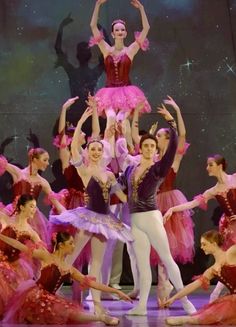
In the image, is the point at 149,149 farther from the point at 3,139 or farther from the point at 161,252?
the point at 3,139

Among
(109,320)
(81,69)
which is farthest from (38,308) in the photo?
(81,69)

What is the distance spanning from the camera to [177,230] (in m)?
6.27

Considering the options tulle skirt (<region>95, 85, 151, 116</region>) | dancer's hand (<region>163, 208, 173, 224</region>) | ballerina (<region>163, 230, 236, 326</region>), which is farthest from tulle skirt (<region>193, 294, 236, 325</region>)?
tulle skirt (<region>95, 85, 151, 116</region>)

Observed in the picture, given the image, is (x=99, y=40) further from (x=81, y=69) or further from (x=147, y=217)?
(x=147, y=217)

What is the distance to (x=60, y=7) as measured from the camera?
24.6ft

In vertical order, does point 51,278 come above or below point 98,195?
below

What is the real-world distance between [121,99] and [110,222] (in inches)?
67.2

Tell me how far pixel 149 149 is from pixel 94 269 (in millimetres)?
910

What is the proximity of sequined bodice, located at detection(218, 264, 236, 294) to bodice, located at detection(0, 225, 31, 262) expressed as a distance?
1.40 m

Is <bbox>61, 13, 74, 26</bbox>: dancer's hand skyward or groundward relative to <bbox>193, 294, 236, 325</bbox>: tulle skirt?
skyward

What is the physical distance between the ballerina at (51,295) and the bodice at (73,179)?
1727 millimetres

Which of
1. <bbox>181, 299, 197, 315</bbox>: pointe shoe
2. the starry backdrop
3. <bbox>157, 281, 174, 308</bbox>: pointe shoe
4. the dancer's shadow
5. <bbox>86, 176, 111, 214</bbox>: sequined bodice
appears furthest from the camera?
the dancer's shadow

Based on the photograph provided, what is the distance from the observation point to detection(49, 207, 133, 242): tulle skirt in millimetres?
5160

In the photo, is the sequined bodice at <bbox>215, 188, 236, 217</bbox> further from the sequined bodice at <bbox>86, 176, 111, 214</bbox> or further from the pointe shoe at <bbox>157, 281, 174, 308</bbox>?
the sequined bodice at <bbox>86, 176, 111, 214</bbox>
